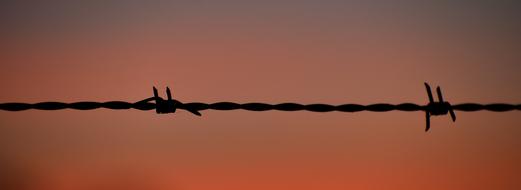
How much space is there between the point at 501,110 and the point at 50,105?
5.70ft

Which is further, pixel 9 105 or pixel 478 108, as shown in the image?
pixel 478 108

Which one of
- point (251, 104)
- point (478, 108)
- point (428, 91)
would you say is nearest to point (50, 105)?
point (251, 104)

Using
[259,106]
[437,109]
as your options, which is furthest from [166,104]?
[437,109]

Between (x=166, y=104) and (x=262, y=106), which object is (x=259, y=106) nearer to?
(x=262, y=106)

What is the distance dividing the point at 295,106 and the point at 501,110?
0.82m

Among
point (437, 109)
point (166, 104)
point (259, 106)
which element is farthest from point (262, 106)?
point (437, 109)

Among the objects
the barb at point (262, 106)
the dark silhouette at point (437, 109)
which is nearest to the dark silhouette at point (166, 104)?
the barb at point (262, 106)

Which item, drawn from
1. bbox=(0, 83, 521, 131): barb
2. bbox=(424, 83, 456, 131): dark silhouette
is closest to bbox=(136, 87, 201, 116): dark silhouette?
bbox=(0, 83, 521, 131): barb

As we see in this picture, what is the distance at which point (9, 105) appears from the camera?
1.51m

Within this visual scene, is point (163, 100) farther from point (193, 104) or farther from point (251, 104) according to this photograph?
point (251, 104)

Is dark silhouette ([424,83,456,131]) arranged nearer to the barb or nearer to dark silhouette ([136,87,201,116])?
the barb

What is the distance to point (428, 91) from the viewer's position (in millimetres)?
1571

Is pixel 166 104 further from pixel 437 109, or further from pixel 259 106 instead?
pixel 437 109

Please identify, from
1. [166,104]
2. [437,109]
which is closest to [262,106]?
[166,104]
